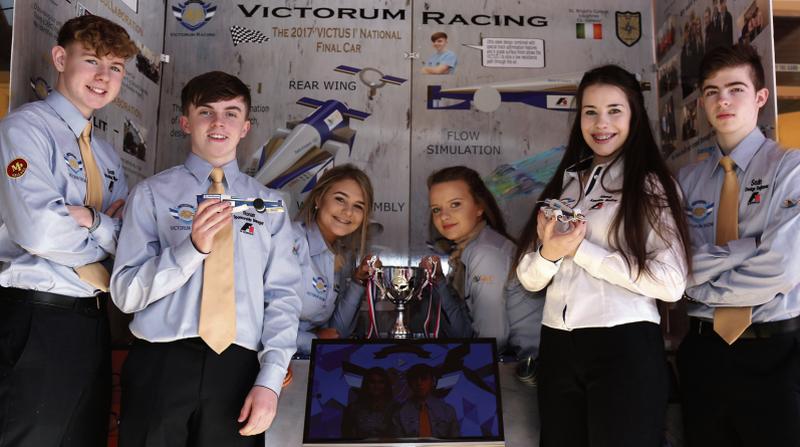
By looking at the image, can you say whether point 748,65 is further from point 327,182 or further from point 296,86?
point 296,86

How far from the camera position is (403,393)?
288cm

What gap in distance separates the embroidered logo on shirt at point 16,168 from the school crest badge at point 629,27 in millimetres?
3685

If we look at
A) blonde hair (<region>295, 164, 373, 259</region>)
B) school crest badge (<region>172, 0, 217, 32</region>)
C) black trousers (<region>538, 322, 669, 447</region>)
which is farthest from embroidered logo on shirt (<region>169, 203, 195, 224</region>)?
school crest badge (<region>172, 0, 217, 32</region>)

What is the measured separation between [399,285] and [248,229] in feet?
2.87

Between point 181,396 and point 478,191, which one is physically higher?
point 478,191

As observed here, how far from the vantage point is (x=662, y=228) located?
257cm

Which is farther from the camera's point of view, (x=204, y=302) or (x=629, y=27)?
(x=629, y=27)

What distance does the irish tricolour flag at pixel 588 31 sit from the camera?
185 inches

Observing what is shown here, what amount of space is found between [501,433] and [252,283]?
3.73ft

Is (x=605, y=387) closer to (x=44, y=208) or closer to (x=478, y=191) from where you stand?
(x=478, y=191)

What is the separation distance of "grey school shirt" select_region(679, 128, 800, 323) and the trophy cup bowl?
1226 mm

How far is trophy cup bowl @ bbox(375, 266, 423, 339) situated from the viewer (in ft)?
11.0

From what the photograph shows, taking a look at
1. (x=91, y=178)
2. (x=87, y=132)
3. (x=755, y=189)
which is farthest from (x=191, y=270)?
(x=755, y=189)

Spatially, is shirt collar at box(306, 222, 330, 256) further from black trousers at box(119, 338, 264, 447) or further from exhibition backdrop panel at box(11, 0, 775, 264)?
black trousers at box(119, 338, 264, 447)
